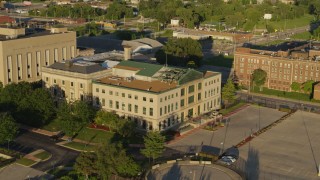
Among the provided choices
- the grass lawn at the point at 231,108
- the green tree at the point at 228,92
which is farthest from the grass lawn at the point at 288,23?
the green tree at the point at 228,92

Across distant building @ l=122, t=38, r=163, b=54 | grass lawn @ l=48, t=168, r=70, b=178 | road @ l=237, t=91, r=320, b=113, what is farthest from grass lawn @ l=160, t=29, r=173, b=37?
grass lawn @ l=48, t=168, r=70, b=178

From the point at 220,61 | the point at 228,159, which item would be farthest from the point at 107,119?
the point at 220,61

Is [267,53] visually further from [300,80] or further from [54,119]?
[54,119]

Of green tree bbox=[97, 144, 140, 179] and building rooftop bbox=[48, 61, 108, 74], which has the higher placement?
building rooftop bbox=[48, 61, 108, 74]

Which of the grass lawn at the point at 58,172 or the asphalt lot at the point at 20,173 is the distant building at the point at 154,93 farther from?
the asphalt lot at the point at 20,173

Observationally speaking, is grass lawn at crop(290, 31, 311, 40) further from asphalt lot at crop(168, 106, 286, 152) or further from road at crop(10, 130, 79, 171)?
road at crop(10, 130, 79, 171)

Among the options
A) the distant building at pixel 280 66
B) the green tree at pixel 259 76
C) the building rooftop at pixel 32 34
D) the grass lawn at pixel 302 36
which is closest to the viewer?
the building rooftop at pixel 32 34

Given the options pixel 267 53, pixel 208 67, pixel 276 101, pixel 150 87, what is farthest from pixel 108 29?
pixel 150 87
